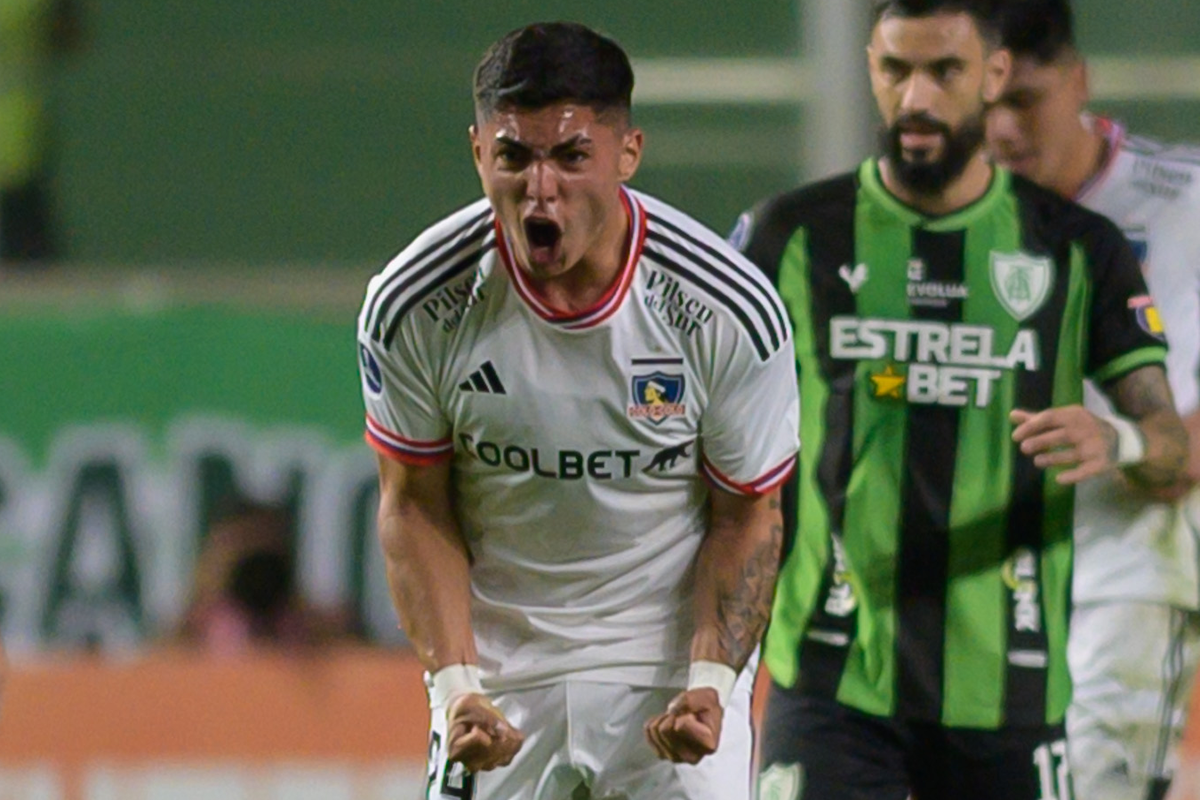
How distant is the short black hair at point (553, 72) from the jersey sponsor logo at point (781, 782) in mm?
1401

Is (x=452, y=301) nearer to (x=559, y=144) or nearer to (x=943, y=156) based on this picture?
(x=559, y=144)

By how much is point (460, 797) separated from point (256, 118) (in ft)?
16.2

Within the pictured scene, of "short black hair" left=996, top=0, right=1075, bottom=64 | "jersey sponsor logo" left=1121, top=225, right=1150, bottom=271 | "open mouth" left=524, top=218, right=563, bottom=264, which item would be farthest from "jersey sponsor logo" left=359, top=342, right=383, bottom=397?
"jersey sponsor logo" left=1121, top=225, right=1150, bottom=271

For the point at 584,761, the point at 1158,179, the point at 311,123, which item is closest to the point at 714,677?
the point at 584,761

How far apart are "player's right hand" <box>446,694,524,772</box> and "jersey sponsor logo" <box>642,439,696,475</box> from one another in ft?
1.54

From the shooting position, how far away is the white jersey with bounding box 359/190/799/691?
3.70 m

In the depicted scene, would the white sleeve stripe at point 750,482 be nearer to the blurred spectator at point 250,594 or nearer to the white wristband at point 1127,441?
the white wristband at point 1127,441

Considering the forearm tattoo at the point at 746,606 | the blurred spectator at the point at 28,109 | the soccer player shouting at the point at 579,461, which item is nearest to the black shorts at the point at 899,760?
the soccer player shouting at the point at 579,461

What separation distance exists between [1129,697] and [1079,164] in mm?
1136

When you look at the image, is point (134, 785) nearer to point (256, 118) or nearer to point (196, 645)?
point (196, 645)

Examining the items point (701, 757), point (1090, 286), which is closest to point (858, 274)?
point (1090, 286)

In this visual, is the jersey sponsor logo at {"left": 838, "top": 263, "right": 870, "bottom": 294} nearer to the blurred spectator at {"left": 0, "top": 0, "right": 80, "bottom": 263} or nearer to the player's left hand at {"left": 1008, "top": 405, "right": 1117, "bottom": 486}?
the player's left hand at {"left": 1008, "top": 405, "right": 1117, "bottom": 486}

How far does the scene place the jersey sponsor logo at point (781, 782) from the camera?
4.36 m

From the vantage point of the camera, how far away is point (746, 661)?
Answer: 3852 millimetres
